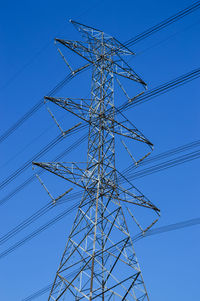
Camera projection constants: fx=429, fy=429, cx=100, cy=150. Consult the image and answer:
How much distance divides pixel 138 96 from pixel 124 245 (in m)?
8.09

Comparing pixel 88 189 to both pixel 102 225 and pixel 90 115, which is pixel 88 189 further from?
pixel 90 115

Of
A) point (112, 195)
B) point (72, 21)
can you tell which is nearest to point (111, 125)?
point (112, 195)

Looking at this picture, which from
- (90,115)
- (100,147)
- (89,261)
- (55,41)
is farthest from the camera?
(55,41)

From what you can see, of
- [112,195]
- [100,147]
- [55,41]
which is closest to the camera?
[112,195]

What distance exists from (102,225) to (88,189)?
70.1 inches

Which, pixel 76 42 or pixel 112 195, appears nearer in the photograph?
pixel 112 195

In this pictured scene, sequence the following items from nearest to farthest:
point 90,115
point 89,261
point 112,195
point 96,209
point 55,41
→ point 89,261
point 96,209
point 112,195
point 90,115
point 55,41

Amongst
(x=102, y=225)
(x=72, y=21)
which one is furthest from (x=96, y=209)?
(x=72, y=21)

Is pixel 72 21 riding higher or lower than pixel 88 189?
higher

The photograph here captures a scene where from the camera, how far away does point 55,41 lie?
22531mm

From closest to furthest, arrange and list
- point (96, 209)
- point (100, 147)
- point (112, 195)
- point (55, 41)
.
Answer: point (96, 209)
point (112, 195)
point (100, 147)
point (55, 41)

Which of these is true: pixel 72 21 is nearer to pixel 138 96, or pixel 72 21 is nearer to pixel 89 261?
pixel 138 96

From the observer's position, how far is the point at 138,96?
71.2 feet

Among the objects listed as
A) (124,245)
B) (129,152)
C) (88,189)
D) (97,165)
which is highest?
(129,152)
